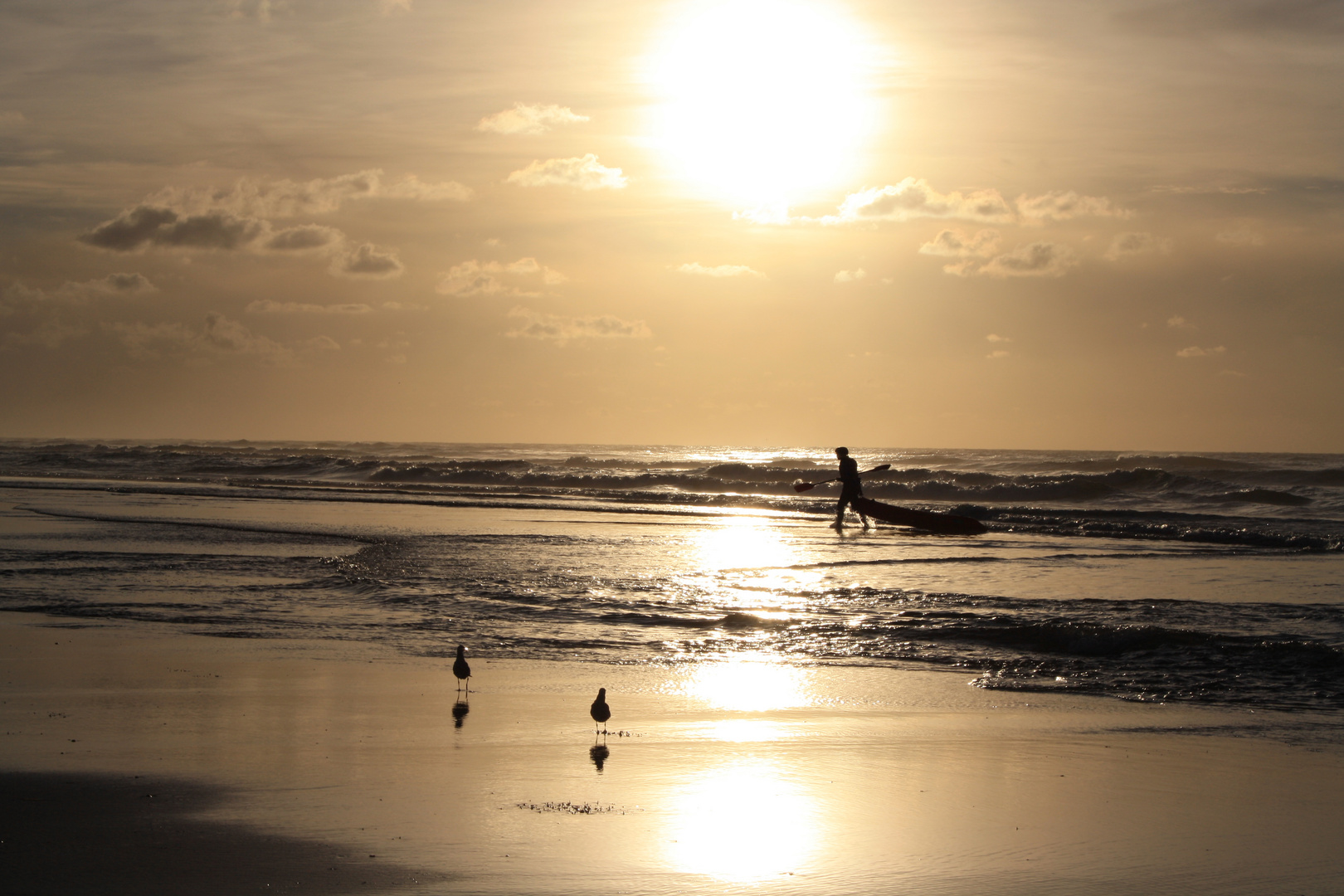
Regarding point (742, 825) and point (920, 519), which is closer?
point (742, 825)

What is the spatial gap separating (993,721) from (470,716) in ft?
11.2

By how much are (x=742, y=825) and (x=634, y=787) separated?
2.43 ft

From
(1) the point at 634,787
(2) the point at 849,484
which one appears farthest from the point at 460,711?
(2) the point at 849,484

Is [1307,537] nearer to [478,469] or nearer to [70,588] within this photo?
[70,588]

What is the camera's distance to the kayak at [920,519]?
2272 cm

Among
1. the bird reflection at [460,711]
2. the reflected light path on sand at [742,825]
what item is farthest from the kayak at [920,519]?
the reflected light path on sand at [742,825]

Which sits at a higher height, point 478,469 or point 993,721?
point 478,469

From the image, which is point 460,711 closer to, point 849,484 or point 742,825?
point 742,825

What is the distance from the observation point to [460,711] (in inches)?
280

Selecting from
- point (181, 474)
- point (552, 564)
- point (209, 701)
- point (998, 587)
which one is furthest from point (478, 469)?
point (209, 701)

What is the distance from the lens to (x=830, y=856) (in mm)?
4715

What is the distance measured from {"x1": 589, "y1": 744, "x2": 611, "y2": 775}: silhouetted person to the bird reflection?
98cm

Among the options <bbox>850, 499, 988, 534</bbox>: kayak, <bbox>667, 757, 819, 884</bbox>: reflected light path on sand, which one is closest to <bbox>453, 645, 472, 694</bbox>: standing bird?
<bbox>667, 757, 819, 884</bbox>: reflected light path on sand

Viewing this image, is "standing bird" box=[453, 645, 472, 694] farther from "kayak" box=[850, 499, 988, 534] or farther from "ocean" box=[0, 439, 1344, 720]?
"kayak" box=[850, 499, 988, 534]
